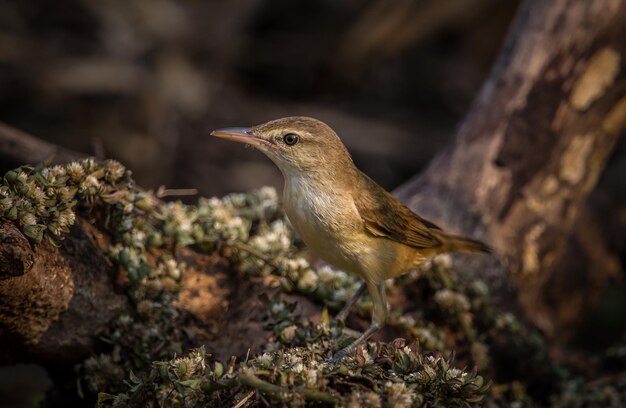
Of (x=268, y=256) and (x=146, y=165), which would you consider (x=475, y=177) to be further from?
(x=146, y=165)

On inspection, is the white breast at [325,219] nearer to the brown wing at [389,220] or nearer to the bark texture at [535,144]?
the brown wing at [389,220]

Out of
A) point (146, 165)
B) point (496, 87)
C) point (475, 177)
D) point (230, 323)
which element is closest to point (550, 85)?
point (496, 87)

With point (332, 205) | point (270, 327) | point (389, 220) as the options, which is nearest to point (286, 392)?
point (270, 327)

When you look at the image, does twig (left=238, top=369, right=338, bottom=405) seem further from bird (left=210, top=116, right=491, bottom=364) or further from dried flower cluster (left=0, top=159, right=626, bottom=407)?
bird (left=210, top=116, right=491, bottom=364)

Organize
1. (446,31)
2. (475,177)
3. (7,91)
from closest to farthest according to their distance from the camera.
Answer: (475,177) → (7,91) → (446,31)

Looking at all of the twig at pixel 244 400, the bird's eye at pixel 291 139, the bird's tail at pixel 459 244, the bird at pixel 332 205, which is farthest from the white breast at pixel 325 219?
the twig at pixel 244 400

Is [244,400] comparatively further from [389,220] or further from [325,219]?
[389,220]
